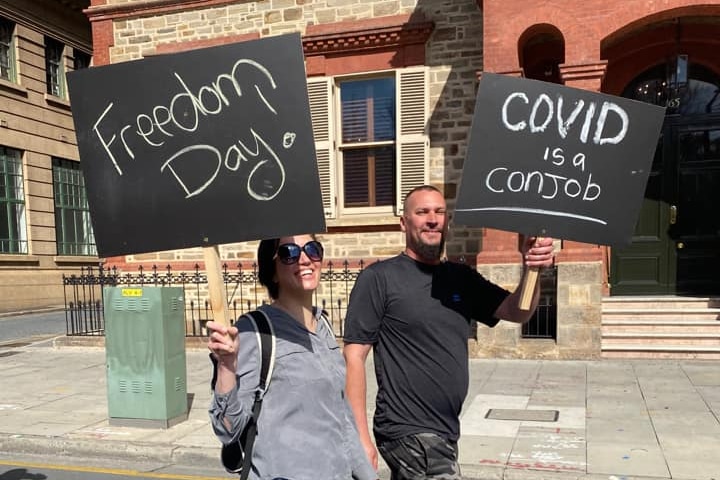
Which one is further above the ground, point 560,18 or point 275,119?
point 560,18

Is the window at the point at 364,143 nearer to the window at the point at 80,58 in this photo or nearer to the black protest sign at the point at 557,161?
the black protest sign at the point at 557,161

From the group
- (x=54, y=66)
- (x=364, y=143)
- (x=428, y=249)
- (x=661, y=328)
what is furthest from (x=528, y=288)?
(x=54, y=66)

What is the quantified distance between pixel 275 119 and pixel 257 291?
879cm

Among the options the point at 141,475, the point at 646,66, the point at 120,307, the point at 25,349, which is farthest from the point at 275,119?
the point at 25,349

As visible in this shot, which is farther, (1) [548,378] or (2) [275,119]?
(1) [548,378]

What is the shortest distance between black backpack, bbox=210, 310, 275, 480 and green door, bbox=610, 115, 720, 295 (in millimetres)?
9191

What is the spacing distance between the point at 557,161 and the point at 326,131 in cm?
790

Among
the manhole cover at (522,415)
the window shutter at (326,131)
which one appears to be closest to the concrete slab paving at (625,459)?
the manhole cover at (522,415)

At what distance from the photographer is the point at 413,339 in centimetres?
265

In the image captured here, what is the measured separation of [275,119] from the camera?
2.30 meters

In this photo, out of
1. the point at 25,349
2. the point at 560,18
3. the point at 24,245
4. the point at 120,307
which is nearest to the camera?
the point at 120,307

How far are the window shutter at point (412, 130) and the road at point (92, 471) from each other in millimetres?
6206

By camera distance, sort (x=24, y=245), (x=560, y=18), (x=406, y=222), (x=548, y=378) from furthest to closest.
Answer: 1. (x=24, y=245)
2. (x=560, y=18)
3. (x=548, y=378)
4. (x=406, y=222)

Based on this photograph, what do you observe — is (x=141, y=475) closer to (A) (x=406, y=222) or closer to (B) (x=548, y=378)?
(A) (x=406, y=222)
